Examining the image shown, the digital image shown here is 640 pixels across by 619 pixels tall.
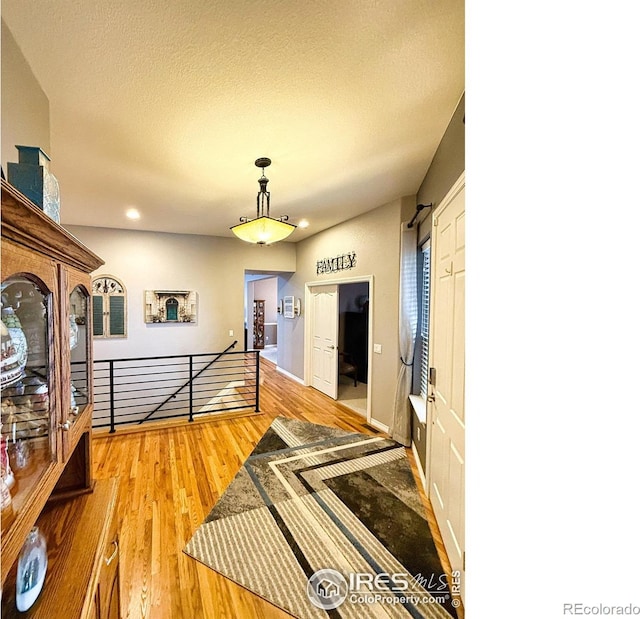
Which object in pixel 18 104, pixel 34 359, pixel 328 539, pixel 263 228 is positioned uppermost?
pixel 18 104

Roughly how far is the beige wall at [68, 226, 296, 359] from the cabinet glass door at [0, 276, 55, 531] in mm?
4630

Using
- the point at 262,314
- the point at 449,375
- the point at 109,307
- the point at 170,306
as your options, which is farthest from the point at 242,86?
the point at 262,314

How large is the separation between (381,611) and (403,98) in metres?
2.84

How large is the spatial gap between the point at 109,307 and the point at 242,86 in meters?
4.47

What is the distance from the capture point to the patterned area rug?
1.54m

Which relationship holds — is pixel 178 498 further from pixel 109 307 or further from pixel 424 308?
pixel 109 307

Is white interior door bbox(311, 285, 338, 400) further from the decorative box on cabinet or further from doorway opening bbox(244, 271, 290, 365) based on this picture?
doorway opening bbox(244, 271, 290, 365)

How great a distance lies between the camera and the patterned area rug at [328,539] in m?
1.54

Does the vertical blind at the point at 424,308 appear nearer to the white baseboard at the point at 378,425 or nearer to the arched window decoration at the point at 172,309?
the white baseboard at the point at 378,425

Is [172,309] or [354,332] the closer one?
[172,309]

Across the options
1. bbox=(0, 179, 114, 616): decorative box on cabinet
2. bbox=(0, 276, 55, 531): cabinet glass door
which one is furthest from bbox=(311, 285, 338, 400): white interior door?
bbox=(0, 276, 55, 531): cabinet glass door

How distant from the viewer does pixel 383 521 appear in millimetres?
2061

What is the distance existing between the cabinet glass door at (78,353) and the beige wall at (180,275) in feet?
13.7

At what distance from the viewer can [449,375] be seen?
1.72 meters
